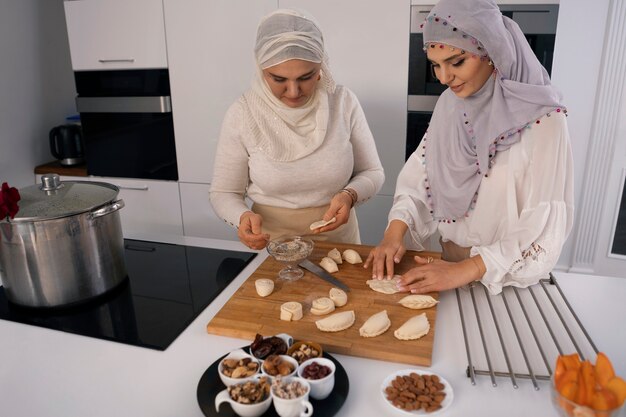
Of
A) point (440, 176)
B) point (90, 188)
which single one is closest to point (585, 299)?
point (440, 176)

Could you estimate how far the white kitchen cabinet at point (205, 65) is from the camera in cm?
231

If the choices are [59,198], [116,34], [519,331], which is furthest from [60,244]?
[116,34]

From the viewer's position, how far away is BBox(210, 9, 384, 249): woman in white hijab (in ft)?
4.80

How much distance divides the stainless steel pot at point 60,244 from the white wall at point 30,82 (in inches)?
69.5

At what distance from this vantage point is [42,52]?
276 cm

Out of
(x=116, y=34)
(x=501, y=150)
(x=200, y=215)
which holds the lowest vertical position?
(x=200, y=215)

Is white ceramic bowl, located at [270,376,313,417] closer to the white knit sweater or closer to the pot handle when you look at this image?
the pot handle

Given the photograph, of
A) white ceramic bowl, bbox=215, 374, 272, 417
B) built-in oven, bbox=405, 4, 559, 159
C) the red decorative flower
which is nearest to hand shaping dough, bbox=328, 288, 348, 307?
white ceramic bowl, bbox=215, 374, 272, 417

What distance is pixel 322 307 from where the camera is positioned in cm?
104

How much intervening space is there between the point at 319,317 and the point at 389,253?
29 centimetres

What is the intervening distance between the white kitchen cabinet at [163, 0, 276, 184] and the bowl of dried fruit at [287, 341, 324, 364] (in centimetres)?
171

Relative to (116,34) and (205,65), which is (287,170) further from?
(116,34)

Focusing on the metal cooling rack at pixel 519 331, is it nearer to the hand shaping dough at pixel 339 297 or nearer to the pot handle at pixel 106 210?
the hand shaping dough at pixel 339 297

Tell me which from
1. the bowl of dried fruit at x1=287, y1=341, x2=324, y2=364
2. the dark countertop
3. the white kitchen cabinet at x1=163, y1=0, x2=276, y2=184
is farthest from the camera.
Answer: the dark countertop
